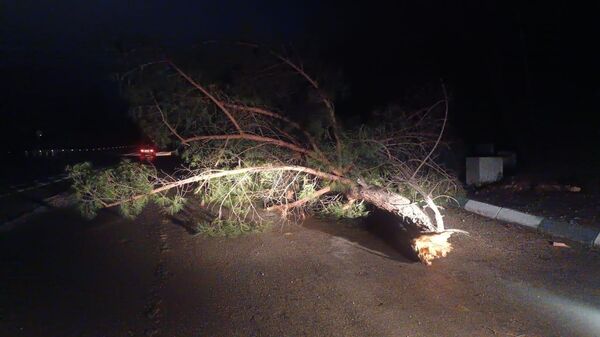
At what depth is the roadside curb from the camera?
26.2 feet

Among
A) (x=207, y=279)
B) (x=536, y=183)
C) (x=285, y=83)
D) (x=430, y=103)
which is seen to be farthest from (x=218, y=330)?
(x=536, y=183)

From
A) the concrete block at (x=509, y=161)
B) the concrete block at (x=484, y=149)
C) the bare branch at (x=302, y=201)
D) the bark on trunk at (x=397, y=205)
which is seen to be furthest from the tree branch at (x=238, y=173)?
the concrete block at (x=484, y=149)

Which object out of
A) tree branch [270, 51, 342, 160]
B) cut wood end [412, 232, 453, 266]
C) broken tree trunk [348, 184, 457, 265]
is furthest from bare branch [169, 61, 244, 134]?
cut wood end [412, 232, 453, 266]

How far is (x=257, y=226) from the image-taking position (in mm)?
9781

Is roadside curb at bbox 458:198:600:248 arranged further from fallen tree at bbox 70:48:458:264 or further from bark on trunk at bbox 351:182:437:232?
bark on trunk at bbox 351:182:437:232

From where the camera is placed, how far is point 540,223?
902cm

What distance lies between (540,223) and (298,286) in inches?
196

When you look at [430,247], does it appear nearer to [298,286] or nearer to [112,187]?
[298,286]

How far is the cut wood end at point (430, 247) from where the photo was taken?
730cm

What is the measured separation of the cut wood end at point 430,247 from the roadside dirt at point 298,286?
18 cm

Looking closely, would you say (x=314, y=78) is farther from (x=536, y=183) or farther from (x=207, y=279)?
(x=536, y=183)

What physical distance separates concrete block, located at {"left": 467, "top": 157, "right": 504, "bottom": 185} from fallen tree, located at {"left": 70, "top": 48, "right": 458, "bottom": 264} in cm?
271

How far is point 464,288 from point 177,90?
6.49 metres

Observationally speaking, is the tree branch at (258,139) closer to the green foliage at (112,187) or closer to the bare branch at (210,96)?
the bare branch at (210,96)
